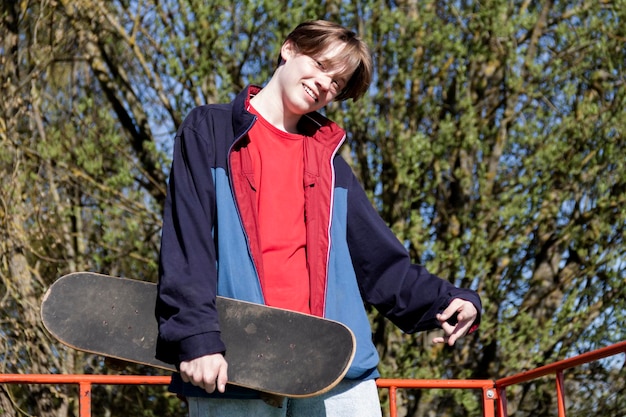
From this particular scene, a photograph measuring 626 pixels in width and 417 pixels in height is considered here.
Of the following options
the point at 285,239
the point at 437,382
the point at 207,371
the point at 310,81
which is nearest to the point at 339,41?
the point at 310,81

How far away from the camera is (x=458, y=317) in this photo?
206 centimetres

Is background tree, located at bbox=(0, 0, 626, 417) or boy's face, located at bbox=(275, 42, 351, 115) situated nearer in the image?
boy's face, located at bbox=(275, 42, 351, 115)

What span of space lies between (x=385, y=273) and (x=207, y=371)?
59 centimetres

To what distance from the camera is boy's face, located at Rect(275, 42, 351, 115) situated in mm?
2029

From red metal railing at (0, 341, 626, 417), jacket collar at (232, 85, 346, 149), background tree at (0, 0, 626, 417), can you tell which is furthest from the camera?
background tree at (0, 0, 626, 417)

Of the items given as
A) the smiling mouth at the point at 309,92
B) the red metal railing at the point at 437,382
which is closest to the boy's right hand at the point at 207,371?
the smiling mouth at the point at 309,92

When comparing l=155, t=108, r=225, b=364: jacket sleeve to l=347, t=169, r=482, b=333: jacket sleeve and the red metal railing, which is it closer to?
l=347, t=169, r=482, b=333: jacket sleeve

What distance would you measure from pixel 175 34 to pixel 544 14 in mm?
2723

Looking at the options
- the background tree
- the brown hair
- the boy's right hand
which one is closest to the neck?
the brown hair

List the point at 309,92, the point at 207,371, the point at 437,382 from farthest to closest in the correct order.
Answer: the point at 437,382 < the point at 309,92 < the point at 207,371

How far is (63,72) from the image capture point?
7.33 metres

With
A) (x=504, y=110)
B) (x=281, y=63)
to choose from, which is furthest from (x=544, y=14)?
(x=281, y=63)

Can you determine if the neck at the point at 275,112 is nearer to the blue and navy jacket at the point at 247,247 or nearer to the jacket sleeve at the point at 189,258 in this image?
the blue and navy jacket at the point at 247,247

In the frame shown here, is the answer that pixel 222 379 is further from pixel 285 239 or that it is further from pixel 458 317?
pixel 458 317
